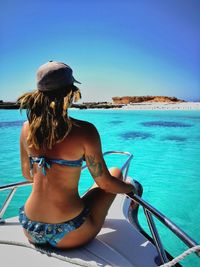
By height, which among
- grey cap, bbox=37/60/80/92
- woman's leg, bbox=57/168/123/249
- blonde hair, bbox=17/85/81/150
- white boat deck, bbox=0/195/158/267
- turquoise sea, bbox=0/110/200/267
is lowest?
turquoise sea, bbox=0/110/200/267

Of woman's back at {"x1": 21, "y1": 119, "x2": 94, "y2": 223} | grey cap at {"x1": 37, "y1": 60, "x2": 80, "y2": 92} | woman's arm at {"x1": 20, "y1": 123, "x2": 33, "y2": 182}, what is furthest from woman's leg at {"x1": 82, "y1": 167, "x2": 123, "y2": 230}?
grey cap at {"x1": 37, "y1": 60, "x2": 80, "y2": 92}

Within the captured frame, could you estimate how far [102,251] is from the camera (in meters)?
1.75

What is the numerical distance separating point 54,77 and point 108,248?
42.3 inches

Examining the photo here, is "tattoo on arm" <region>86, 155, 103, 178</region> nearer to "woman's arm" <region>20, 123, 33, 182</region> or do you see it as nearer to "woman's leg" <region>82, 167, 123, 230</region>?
"woman's leg" <region>82, 167, 123, 230</region>

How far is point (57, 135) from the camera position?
5.02 ft

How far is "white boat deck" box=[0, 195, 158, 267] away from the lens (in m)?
1.62

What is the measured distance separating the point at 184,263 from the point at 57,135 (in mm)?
2723

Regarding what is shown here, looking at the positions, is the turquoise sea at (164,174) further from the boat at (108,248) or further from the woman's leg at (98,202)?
the woman's leg at (98,202)

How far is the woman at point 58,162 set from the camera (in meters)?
1.55

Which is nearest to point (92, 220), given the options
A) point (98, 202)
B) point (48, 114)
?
point (98, 202)

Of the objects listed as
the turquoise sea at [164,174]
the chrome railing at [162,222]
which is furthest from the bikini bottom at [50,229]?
the turquoise sea at [164,174]

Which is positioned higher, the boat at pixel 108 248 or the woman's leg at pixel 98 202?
the woman's leg at pixel 98 202

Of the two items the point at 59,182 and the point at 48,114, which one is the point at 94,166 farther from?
the point at 48,114

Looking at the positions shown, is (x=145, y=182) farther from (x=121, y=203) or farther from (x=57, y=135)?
(x=57, y=135)
